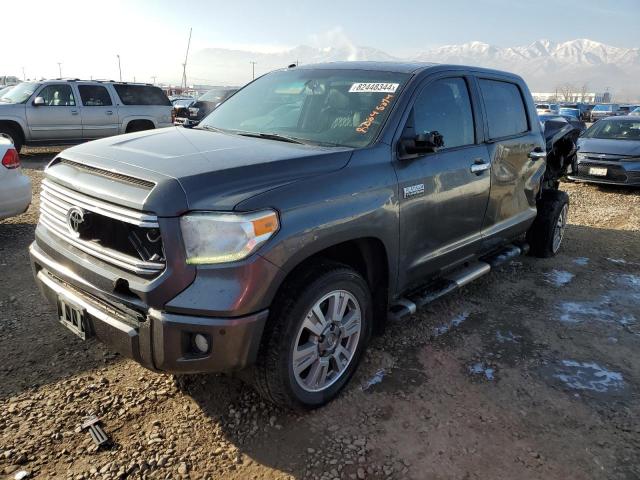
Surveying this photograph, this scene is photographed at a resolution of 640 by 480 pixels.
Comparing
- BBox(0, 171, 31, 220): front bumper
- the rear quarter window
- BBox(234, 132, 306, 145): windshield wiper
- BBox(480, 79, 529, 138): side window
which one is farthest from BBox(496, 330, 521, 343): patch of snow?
the rear quarter window

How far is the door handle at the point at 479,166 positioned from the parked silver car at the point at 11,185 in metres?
4.66

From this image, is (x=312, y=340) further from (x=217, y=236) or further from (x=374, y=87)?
(x=374, y=87)

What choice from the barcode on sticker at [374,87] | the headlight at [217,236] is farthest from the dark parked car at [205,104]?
A: the headlight at [217,236]

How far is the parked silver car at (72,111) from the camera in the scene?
1137 centimetres

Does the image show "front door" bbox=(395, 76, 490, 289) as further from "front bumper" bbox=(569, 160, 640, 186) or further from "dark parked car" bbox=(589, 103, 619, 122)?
"dark parked car" bbox=(589, 103, 619, 122)

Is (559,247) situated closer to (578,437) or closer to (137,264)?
(578,437)

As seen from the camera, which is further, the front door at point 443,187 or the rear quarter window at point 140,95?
the rear quarter window at point 140,95

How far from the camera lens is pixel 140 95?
1309 centimetres

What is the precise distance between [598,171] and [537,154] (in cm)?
605

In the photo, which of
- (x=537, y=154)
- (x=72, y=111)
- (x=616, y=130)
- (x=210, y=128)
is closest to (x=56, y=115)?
(x=72, y=111)

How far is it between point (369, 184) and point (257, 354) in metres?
1.10

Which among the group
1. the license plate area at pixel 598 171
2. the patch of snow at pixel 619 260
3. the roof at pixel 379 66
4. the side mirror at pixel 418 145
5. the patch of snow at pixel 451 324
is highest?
the roof at pixel 379 66

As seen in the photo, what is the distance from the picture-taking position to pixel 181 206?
221 cm

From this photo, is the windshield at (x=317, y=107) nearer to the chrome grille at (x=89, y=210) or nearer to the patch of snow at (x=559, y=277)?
the chrome grille at (x=89, y=210)
